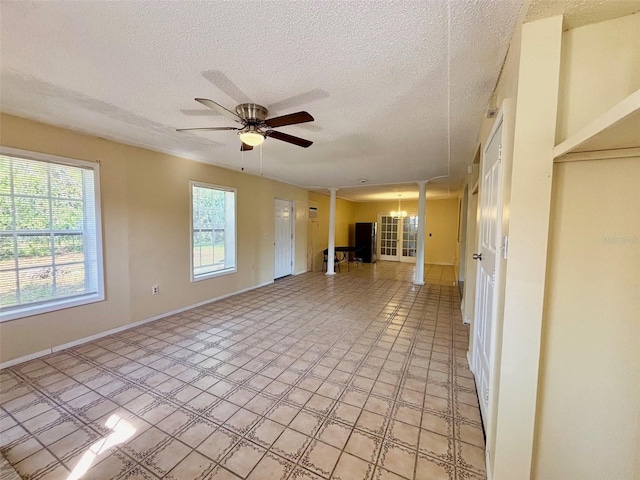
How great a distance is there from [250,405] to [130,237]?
267 centimetres

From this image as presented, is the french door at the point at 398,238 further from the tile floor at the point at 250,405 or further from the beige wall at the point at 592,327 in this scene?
the beige wall at the point at 592,327

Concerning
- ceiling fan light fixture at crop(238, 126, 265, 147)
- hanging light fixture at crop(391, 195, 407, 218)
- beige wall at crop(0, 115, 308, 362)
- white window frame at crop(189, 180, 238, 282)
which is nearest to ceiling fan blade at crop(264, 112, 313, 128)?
ceiling fan light fixture at crop(238, 126, 265, 147)

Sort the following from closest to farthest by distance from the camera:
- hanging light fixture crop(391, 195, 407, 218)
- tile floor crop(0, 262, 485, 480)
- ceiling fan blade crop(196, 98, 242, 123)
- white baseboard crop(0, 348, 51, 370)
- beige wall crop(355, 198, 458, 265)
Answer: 1. tile floor crop(0, 262, 485, 480)
2. ceiling fan blade crop(196, 98, 242, 123)
3. white baseboard crop(0, 348, 51, 370)
4. beige wall crop(355, 198, 458, 265)
5. hanging light fixture crop(391, 195, 407, 218)

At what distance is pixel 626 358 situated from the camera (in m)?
1.03

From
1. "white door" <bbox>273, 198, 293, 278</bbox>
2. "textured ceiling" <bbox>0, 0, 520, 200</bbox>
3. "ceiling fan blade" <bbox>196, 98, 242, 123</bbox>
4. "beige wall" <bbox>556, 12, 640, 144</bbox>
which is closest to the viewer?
"beige wall" <bbox>556, 12, 640, 144</bbox>

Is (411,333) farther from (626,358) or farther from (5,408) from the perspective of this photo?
(5,408)

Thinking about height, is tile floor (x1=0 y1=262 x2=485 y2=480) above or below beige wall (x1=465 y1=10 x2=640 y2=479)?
below

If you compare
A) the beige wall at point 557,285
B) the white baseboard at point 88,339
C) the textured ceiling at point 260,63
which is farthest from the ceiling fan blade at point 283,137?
the white baseboard at point 88,339

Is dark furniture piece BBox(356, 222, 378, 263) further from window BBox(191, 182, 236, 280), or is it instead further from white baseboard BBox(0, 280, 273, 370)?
white baseboard BBox(0, 280, 273, 370)

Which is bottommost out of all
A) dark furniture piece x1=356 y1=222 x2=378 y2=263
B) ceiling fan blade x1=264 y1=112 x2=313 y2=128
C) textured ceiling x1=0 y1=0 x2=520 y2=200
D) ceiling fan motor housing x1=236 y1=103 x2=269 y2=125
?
dark furniture piece x1=356 y1=222 x2=378 y2=263

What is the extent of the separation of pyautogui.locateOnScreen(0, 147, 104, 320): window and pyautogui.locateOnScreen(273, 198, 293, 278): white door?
11.5ft

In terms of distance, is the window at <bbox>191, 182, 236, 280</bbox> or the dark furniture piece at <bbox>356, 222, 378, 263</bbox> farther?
the dark furniture piece at <bbox>356, 222, 378, 263</bbox>

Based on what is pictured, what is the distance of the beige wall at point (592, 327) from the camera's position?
3.36 feet

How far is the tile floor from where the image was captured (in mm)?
1440
